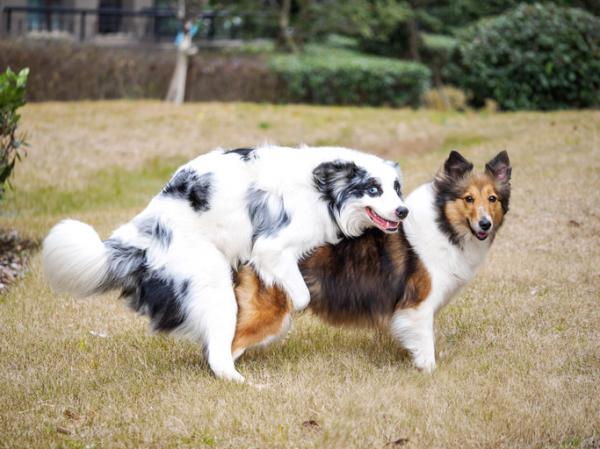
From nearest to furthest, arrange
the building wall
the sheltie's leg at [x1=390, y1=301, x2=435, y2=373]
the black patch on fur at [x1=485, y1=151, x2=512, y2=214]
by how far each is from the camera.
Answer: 1. the sheltie's leg at [x1=390, y1=301, x2=435, y2=373]
2. the black patch on fur at [x1=485, y1=151, x2=512, y2=214]
3. the building wall

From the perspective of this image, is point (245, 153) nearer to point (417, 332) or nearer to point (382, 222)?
point (382, 222)

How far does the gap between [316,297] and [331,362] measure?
598 mm

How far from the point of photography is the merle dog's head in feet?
16.7

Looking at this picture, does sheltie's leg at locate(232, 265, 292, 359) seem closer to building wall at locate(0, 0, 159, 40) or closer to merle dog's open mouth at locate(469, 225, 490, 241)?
merle dog's open mouth at locate(469, 225, 490, 241)

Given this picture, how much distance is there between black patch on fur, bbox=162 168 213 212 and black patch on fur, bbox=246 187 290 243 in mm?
266

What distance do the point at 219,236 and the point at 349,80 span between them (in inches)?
550

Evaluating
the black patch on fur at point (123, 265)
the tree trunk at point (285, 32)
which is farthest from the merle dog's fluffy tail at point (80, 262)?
the tree trunk at point (285, 32)

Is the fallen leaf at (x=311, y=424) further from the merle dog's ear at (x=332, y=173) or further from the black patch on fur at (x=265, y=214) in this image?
the merle dog's ear at (x=332, y=173)

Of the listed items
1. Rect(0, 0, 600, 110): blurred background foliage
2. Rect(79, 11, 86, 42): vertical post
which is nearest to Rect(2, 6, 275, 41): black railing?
Rect(79, 11, 86, 42): vertical post

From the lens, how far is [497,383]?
5156 millimetres

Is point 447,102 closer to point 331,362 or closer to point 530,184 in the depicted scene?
point 530,184

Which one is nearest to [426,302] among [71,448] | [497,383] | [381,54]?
[497,383]

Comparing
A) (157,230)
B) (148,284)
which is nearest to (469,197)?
(157,230)

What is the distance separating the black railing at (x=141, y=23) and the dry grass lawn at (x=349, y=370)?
12.3 meters
